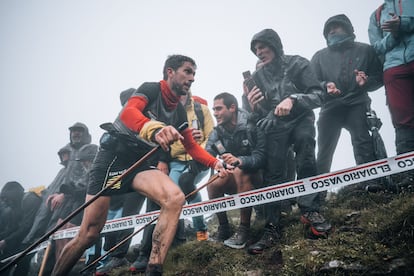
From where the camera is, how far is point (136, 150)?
14.5 ft

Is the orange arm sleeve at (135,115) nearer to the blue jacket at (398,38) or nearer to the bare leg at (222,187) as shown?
the bare leg at (222,187)

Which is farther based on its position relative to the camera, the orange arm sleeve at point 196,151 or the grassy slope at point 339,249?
the orange arm sleeve at point 196,151

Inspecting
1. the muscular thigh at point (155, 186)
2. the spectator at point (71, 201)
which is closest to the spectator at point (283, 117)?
the muscular thigh at point (155, 186)

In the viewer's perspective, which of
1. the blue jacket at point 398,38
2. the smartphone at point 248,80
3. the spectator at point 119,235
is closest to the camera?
the blue jacket at point 398,38

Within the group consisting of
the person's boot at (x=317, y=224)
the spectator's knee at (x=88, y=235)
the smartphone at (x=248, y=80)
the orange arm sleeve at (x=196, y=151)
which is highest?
the smartphone at (x=248, y=80)

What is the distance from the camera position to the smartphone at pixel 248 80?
5.85m

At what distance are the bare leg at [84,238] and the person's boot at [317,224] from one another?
324 cm

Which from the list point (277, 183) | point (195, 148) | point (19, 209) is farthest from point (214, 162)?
point (19, 209)

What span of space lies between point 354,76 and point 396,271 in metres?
4.18

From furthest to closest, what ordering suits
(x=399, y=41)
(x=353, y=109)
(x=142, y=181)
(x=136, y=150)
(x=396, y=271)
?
(x=353, y=109) → (x=399, y=41) → (x=136, y=150) → (x=142, y=181) → (x=396, y=271)

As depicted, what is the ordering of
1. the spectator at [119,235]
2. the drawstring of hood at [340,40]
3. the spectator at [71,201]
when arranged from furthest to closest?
the spectator at [71,201]
the drawstring of hood at [340,40]
the spectator at [119,235]

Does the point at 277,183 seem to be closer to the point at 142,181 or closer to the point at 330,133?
the point at 330,133

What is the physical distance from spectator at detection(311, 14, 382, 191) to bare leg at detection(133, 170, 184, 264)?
12.5 feet

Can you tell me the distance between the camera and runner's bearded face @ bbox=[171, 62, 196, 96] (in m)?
4.80
